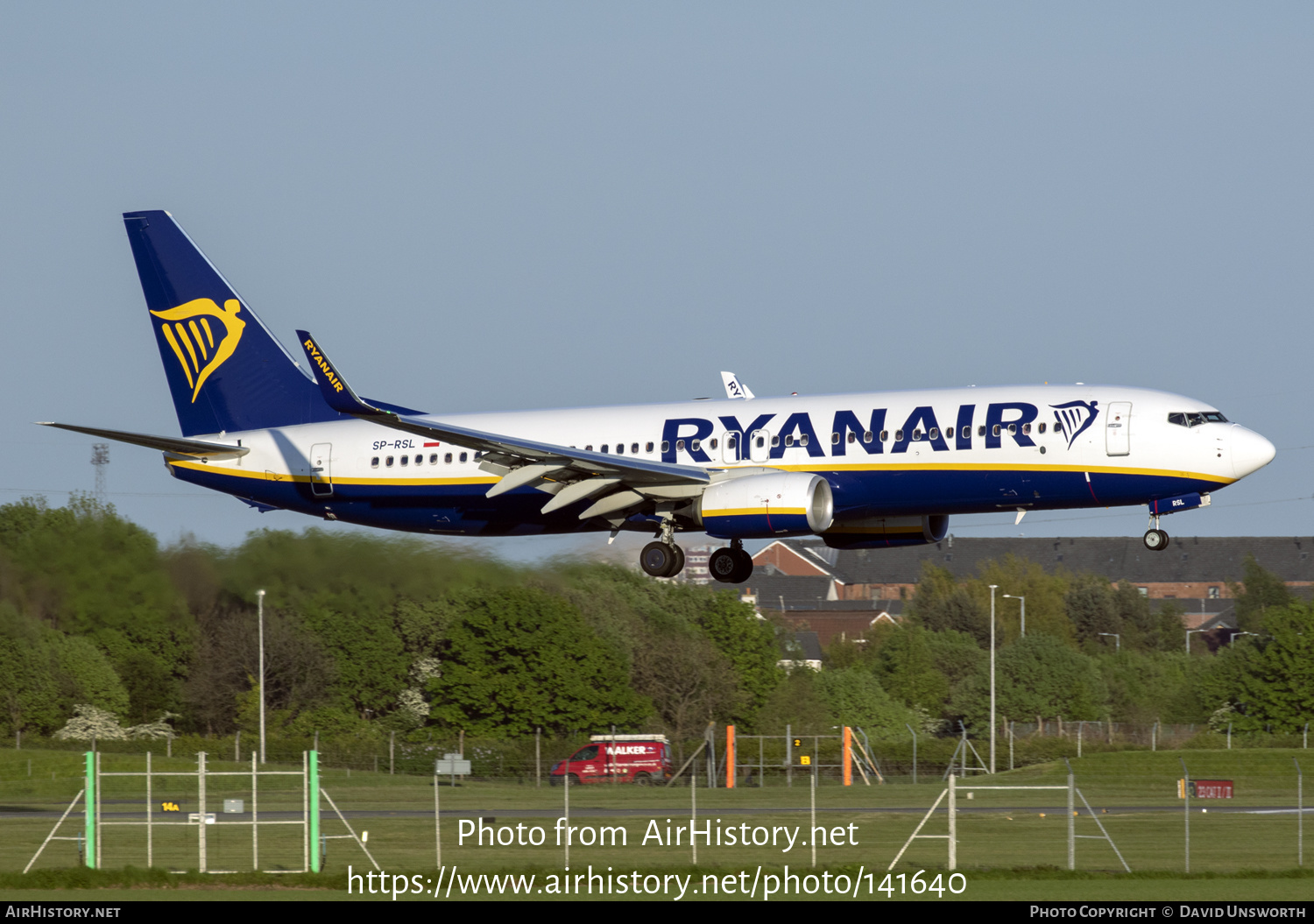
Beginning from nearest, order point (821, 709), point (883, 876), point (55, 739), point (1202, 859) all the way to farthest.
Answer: point (883, 876) < point (1202, 859) < point (55, 739) < point (821, 709)

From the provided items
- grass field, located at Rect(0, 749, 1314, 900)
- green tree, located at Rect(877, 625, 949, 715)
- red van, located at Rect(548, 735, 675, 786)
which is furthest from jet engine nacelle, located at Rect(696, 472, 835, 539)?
green tree, located at Rect(877, 625, 949, 715)

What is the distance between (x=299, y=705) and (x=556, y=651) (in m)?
13.4

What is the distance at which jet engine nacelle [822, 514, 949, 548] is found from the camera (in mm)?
45625

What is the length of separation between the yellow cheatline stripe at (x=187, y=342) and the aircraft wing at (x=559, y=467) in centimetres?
987

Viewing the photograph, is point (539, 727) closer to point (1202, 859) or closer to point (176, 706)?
point (176, 706)

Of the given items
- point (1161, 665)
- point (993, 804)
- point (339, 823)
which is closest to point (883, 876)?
point (339, 823)

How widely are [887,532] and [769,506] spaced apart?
18.3 feet

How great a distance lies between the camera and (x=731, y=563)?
153 ft

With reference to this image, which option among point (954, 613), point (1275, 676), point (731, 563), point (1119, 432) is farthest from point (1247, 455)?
point (954, 613)

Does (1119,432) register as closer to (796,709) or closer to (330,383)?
(330,383)

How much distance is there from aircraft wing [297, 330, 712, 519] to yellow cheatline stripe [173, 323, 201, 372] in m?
9.87

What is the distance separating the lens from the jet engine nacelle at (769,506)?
136ft

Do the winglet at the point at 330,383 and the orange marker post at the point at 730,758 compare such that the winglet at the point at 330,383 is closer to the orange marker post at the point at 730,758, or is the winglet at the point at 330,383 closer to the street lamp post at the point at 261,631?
the street lamp post at the point at 261,631

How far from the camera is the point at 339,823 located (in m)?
44.2
